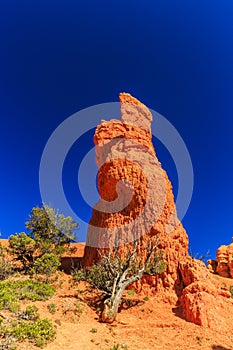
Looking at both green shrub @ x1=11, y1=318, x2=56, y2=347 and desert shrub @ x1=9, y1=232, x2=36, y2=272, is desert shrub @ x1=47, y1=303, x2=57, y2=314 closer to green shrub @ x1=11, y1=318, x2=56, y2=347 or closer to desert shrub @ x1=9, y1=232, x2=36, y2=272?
green shrub @ x1=11, y1=318, x2=56, y2=347

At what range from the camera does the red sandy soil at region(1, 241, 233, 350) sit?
11992 millimetres

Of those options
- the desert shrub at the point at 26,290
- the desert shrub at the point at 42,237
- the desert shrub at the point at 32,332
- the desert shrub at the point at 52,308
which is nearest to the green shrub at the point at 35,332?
the desert shrub at the point at 32,332

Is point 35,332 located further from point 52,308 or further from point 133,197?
point 133,197

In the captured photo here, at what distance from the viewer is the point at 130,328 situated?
1523cm

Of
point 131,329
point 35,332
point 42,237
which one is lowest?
point 131,329

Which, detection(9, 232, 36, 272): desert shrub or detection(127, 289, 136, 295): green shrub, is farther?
detection(9, 232, 36, 272): desert shrub

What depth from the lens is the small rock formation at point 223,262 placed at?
4803 cm

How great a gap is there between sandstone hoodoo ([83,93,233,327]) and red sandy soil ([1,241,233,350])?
62.9 inches

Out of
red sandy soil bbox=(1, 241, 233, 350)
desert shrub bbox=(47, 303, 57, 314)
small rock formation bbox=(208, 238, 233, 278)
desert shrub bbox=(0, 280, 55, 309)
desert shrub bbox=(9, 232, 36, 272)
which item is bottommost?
red sandy soil bbox=(1, 241, 233, 350)

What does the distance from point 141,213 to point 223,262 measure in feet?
115

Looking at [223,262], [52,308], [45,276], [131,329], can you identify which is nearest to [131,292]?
[131,329]

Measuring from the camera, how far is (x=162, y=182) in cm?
2669

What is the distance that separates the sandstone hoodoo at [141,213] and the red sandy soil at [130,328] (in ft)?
5.25

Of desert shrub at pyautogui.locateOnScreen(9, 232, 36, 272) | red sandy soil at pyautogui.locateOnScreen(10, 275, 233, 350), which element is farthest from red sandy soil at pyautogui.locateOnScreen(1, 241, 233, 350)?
desert shrub at pyautogui.locateOnScreen(9, 232, 36, 272)
